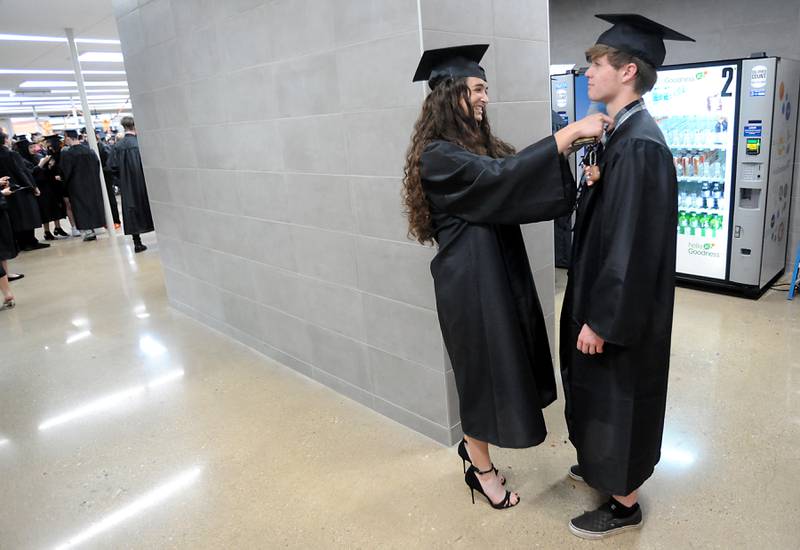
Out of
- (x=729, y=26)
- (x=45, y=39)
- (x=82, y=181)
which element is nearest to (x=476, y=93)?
(x=729, y=26)

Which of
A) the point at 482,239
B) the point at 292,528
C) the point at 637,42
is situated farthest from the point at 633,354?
the point at 292,528

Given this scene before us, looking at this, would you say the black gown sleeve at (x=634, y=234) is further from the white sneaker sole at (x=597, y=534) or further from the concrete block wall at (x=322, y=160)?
the concrete block wall at (x=322, y=160)

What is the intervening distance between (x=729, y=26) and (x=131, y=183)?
21.5 feet

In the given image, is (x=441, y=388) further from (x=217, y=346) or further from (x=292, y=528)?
(x=217, y=346)

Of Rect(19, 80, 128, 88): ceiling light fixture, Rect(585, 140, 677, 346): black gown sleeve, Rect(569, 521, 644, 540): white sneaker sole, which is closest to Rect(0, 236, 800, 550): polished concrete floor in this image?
Rect(569, 521, 644, 540): white sneaker sole

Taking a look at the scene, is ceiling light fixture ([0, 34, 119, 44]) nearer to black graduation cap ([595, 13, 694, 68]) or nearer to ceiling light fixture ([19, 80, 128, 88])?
ceiling light fixture ([19, 80, 128, 88])

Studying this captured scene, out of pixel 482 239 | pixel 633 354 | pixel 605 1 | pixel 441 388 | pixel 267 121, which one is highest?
pixel 605 1

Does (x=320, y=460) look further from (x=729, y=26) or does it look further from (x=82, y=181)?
(x=82, y=181)

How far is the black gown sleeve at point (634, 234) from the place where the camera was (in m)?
1.57

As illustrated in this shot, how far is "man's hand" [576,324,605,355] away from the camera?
5.57 feet

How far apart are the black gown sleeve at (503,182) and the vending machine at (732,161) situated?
97.5 inches

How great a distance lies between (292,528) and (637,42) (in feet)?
6.82

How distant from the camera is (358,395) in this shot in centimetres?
301

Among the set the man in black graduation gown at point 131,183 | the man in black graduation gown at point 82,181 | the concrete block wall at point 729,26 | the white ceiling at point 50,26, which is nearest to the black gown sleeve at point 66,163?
the man in black graduation gown at point 82,181
